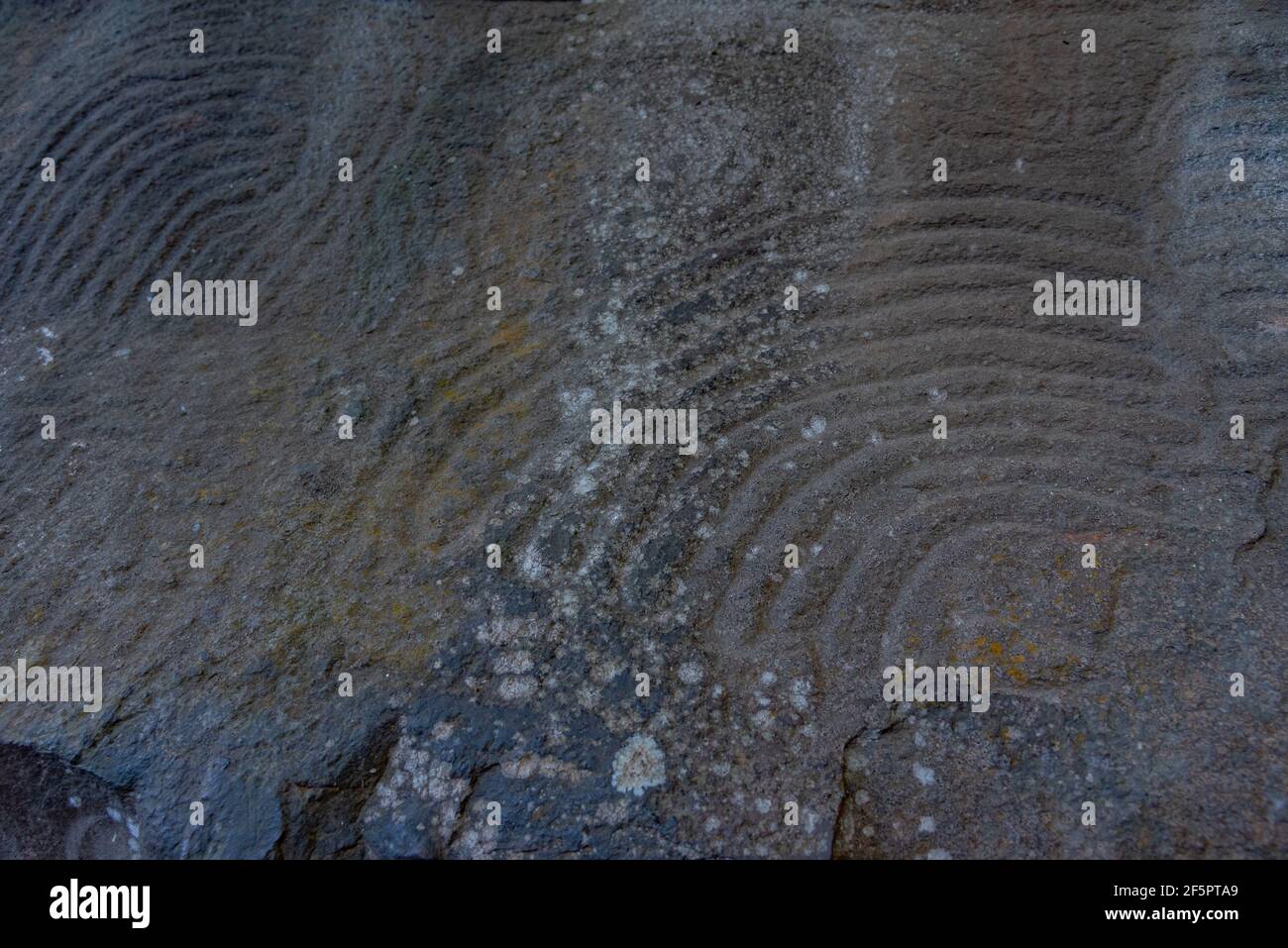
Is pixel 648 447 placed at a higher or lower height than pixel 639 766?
higher

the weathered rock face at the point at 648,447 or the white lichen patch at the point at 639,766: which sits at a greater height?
the weathered rock face at the point at 648,447

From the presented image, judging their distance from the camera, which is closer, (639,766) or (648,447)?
(639,766)

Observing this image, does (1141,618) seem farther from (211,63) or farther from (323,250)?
(211,63)

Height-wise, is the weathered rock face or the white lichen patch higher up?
the weathered rock face
